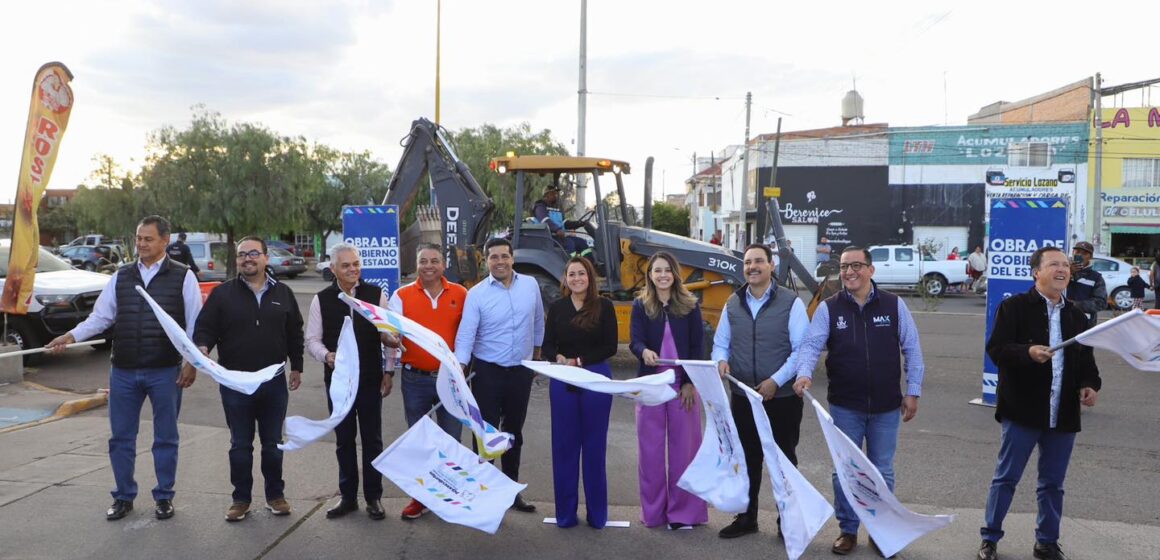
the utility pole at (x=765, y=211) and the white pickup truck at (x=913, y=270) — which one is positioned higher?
the utility pole at (x=765, y=211)

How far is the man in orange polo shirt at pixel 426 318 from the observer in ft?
16.3

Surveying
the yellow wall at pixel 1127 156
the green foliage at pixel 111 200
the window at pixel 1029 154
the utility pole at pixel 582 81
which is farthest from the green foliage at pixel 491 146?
the yellow wall at pixel 1127 156

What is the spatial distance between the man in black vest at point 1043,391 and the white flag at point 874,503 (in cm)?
50

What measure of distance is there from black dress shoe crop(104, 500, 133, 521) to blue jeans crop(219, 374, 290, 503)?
659 millimetres

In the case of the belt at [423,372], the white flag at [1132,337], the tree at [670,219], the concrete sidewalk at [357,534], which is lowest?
the concrete sidewalk at [357,534]

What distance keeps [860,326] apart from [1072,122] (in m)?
35.2

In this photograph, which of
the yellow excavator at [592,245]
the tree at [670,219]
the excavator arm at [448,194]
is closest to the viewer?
the yellow excavator at [592,245]

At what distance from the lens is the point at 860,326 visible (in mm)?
4449

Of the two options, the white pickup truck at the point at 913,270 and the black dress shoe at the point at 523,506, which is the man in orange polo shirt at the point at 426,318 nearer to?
the black dress shoe at the point at 523,506

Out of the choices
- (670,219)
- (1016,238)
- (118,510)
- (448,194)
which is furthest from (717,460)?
(670,219)

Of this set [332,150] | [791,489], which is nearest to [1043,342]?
[791,489]

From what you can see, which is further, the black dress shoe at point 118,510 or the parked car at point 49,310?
the parked car at point 49,310

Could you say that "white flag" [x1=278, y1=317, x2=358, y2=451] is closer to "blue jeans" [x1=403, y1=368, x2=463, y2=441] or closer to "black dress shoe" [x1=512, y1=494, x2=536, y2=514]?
"blue jeans" [x1=403, y1=368, x2=463, y2=441]

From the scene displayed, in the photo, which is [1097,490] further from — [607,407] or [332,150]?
[332,150]
